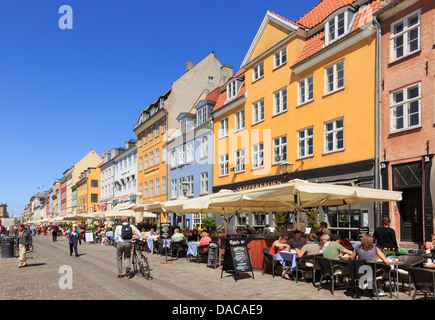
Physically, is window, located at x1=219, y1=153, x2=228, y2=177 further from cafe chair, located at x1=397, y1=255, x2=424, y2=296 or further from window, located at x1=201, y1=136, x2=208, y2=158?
cafe chair, located at x1=397, y1=255, x2=424, y2=296

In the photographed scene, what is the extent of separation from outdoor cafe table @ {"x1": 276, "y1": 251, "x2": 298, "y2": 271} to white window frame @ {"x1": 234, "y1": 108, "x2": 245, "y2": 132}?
56.5 ft

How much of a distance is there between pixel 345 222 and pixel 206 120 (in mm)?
17544

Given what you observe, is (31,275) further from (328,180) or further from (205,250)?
(328,180)

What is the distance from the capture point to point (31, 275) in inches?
528

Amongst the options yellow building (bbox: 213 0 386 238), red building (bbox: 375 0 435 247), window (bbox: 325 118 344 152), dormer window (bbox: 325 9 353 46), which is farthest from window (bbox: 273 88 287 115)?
red building (bbox: 375 0 435 247)

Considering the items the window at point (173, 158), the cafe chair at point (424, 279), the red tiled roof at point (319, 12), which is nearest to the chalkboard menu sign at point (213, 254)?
the cafe chair at point (424, 279)

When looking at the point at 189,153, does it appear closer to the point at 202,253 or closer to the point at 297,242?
the point at 202,253

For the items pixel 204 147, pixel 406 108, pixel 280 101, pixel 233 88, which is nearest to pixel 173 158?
pixel 204 147

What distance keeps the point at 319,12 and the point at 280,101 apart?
579 cm

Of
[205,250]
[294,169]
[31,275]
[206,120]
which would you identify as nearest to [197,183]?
[206,120]

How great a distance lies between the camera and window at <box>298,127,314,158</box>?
2178cm

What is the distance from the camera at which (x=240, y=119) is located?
28.7 m

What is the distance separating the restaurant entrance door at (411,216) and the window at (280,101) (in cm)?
964

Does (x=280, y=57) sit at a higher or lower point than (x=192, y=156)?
higher
